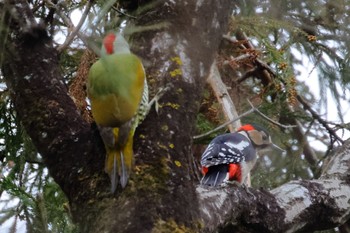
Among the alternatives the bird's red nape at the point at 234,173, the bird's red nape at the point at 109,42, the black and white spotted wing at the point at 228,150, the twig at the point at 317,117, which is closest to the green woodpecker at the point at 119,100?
the bird's red nape at the point at 109,42

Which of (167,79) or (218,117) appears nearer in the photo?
(167,79)

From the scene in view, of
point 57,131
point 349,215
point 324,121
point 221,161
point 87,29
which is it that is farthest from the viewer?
point 324,121

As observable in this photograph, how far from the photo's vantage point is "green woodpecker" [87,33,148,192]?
266 cm

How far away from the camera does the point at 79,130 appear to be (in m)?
2.77

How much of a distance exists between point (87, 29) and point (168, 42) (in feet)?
3.03

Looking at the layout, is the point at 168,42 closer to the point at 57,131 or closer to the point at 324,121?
the point at 57,131

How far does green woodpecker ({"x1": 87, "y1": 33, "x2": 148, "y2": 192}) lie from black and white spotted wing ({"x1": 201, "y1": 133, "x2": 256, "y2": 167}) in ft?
4.60

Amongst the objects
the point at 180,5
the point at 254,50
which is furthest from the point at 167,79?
the point at 254,50

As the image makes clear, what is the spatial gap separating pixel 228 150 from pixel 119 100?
1638 mm

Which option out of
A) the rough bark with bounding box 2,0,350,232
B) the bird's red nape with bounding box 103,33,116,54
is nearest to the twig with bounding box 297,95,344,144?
the rough bark with bounding box 2,0,350,232

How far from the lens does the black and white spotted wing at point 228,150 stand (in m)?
4.18

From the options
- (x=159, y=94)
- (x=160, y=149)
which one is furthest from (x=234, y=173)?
(x=160, y=149)

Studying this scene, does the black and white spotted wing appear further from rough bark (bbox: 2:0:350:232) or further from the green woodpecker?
the green woodpecker

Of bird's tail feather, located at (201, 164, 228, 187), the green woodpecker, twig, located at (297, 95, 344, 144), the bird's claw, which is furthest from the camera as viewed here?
twig, located at (297, 95, 344, 144)
